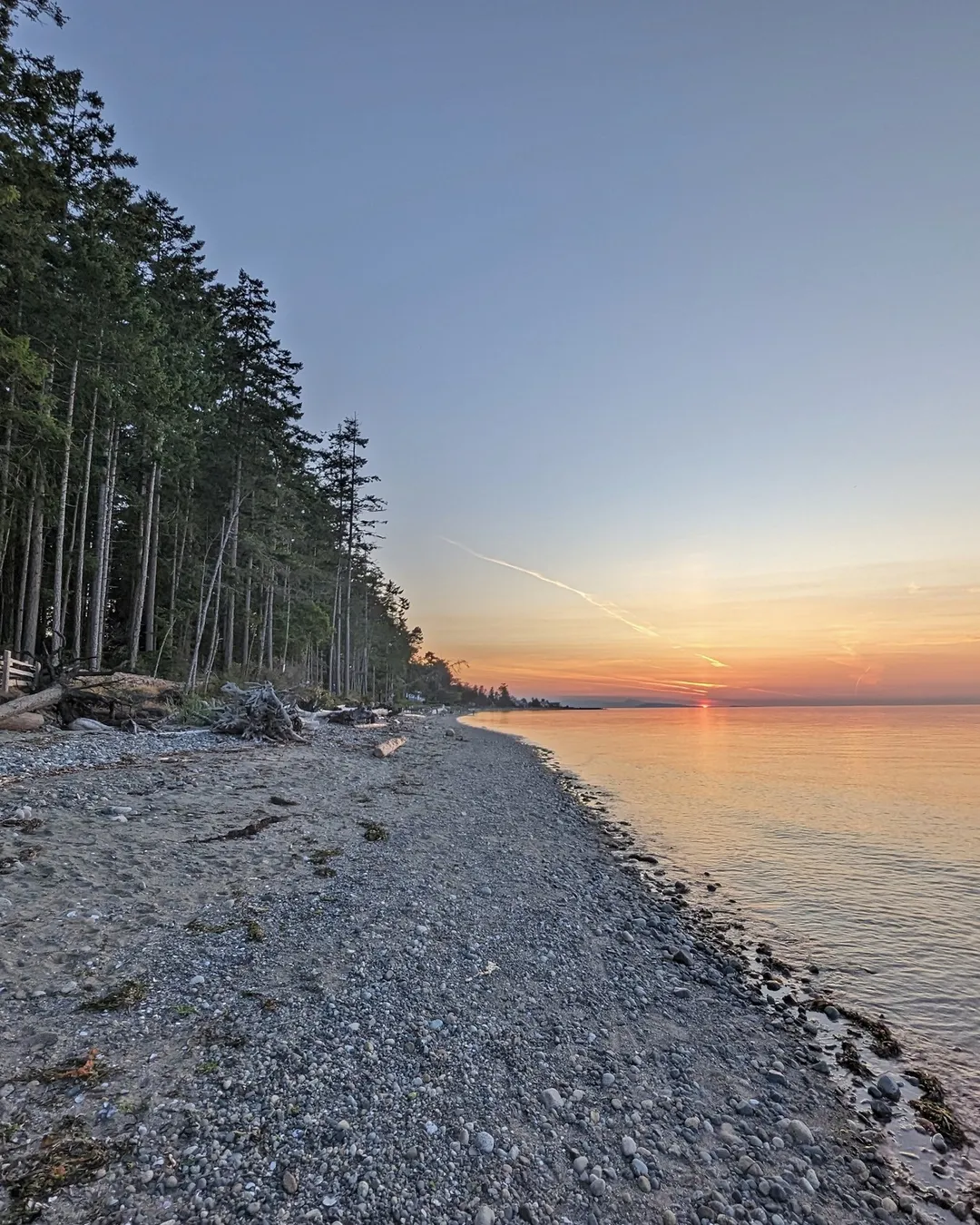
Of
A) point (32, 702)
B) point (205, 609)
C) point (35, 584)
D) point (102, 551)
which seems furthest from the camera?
point (205, 609)

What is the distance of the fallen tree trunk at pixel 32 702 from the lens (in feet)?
45.9

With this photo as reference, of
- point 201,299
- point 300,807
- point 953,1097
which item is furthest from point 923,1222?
point 201,299

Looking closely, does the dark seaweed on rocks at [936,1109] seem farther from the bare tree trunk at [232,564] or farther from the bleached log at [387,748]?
the bare tree trunk at [232,564]

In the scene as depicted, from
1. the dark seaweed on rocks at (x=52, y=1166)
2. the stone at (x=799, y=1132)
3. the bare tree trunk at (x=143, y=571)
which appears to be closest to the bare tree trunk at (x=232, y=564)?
the bare tree trunk at (x=143, y=571)

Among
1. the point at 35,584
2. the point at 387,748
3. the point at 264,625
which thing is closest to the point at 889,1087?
the point at 387,748

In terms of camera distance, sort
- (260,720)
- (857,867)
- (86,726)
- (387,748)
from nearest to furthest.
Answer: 1. (857,867)
2. (86,726)
3. (260,720)
4. (387,748)

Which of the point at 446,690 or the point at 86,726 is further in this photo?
the point at 446,690

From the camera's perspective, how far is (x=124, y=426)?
75.7ft

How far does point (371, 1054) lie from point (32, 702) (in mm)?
15100

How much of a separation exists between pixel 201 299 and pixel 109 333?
746 centimetres

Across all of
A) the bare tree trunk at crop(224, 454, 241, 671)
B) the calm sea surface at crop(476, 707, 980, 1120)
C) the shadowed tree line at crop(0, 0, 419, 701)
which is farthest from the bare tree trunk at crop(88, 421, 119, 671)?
the calm sea surface at crop(476, 707, 980, 1120)

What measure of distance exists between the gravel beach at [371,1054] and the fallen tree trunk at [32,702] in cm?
763

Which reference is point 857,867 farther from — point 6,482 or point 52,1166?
point 6,482

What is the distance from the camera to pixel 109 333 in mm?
19328
